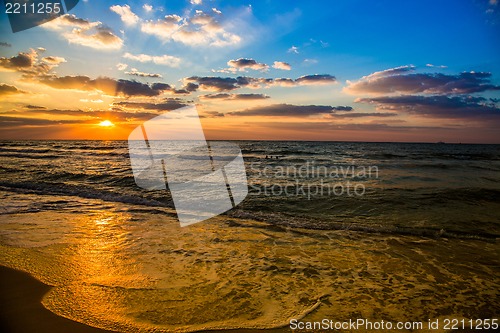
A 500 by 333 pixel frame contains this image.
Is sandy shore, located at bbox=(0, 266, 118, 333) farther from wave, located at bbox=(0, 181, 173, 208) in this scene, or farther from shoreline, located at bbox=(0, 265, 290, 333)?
wave, located at bbox=(0, 181, 173, 208)

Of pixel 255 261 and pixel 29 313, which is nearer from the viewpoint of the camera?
pixel 29 313

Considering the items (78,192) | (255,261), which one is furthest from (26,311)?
(78,192)

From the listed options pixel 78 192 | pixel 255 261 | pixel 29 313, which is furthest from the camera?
pixel 78 192

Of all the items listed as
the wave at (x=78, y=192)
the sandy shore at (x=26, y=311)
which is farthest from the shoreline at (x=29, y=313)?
the wave at (x=78, y=192)

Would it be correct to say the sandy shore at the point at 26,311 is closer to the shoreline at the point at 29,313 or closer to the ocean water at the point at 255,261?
the shoreline at the point at 29,313

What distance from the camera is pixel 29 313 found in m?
3.02

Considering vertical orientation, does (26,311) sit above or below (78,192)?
above

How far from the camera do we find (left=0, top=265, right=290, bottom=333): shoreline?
9.05ft

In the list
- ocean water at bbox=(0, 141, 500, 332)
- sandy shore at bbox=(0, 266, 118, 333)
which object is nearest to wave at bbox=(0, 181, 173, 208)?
ocean water at bbox=(0, 141, 500, 332)

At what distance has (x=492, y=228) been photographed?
7.36 m

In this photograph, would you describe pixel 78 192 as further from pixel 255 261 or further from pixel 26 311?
pixel 255 261

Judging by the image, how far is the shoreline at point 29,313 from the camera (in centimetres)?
276

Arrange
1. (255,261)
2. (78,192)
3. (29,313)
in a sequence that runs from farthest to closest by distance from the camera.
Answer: (78,192), (255,261), (29,313)

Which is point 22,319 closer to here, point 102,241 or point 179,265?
point 179,265
